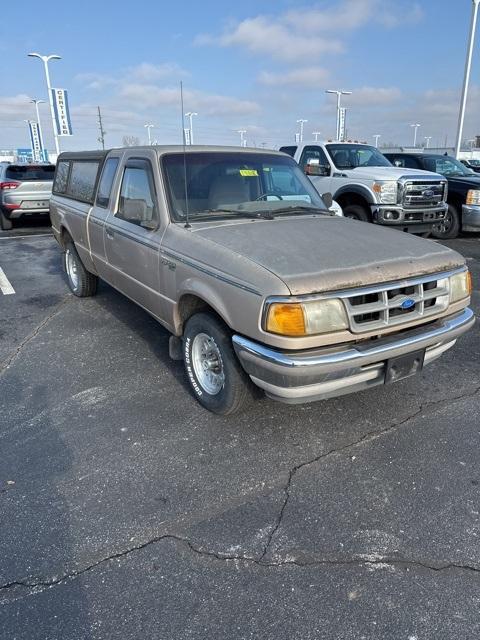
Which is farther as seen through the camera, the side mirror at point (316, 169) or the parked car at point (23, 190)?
the parked car at point (23, 190)

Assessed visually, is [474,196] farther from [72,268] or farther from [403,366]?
[403,366]

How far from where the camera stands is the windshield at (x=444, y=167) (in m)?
11.9

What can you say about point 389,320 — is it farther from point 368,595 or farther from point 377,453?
point 368,595

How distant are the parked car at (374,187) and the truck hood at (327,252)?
227 inches

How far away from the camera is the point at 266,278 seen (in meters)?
2.66

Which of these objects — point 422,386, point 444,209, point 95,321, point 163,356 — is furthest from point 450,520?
point 444,209

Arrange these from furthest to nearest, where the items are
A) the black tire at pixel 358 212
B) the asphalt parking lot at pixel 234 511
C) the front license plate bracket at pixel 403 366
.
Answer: the black tire at pixel 358 212
the front license plate bracket at pixel 403 366
the asphalt parking lot at pixel 234 511

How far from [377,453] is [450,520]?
2.09ft

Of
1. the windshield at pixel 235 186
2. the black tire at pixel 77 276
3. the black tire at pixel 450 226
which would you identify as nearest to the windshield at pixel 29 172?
the black tire at pixel 77 276

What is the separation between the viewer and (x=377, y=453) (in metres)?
3.02

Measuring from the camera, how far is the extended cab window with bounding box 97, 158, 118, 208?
187 inches

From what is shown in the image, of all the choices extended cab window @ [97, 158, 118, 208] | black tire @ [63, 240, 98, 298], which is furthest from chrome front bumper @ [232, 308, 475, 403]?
black tire @ [63, 240, 98, 298]

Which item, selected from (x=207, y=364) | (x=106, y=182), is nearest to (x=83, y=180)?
(x=106, y=182)

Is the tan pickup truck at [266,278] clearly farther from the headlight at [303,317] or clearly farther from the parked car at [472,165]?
the parked car at [472,165]
